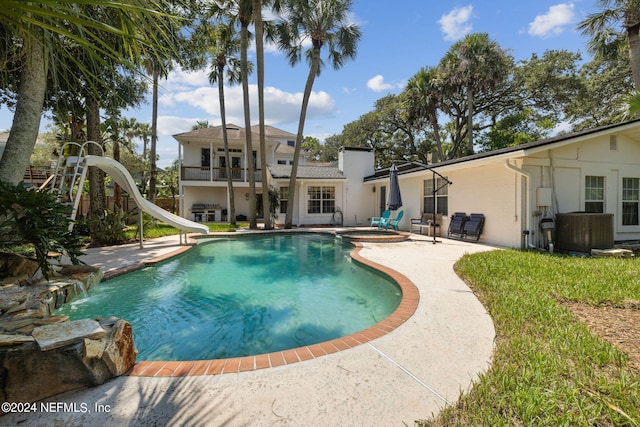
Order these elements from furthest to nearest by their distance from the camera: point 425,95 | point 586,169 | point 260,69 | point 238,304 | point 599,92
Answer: point 425,95 < point 599,92 < point 260,69 < point 586,169 < point 238,304

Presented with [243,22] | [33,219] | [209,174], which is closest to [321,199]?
[209,174]

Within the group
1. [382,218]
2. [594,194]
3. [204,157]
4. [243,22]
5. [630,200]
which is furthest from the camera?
[204,157]

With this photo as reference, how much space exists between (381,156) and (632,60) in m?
20.1

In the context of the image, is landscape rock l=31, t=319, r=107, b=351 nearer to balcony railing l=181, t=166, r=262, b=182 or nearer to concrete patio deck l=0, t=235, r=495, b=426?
concrete patio deck l=0, t=235, r=495, b=426

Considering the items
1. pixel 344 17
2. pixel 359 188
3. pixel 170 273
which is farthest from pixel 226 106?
pixel 170 273

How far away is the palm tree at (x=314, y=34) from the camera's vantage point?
1387 centimetres

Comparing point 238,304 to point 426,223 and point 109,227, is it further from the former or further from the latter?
point 426,223

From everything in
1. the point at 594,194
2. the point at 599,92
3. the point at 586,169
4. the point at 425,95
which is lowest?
the point at 594,194

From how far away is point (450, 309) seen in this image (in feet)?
13.0

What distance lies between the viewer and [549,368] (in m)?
2.37

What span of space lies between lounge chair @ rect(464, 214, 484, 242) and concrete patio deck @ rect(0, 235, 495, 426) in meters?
7.54

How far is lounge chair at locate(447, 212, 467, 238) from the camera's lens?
10680 millimetres

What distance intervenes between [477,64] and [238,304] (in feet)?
68.8

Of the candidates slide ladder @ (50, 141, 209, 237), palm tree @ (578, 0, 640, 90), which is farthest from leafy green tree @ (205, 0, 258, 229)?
palm tree @ (578, 0, 640, 90)
